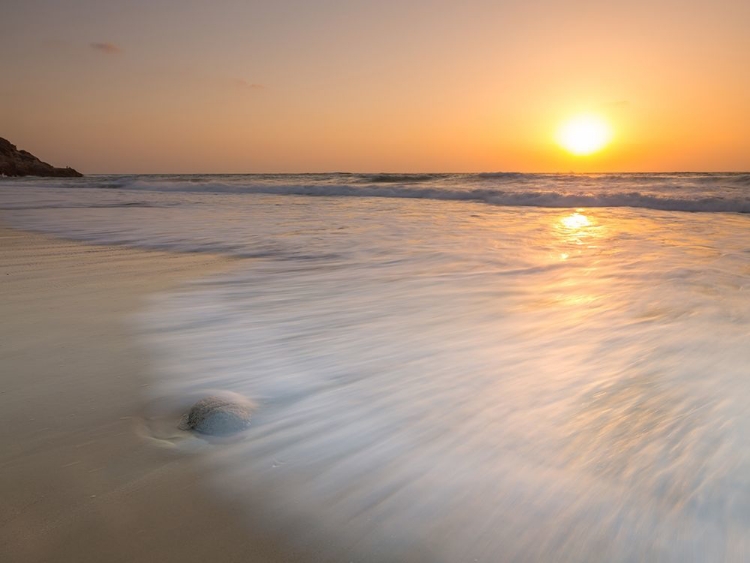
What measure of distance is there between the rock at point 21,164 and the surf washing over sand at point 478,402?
159ft

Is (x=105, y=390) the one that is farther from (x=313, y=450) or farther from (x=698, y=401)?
(x=698, y=401)

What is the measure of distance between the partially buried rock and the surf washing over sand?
0.06 metres

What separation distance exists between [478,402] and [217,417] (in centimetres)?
90

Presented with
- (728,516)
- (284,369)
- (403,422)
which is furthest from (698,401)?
(284,369)

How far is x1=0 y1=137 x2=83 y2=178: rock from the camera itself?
41.6 meters

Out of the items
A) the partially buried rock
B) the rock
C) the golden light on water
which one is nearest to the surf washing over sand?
the partially buried rock

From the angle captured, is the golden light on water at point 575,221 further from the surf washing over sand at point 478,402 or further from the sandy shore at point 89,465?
the sandy shore at point 89,465

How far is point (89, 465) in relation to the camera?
1353mm

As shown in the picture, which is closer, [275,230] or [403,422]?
[403,422]

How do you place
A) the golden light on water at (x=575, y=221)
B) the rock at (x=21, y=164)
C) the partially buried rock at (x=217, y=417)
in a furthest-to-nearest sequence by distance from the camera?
the rock at (x=21, y=164)
the golden light on water at (x=575, y=221)
the partially buried rock at (x=217, y=417)

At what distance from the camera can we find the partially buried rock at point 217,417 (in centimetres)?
155

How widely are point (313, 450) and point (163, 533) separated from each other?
0.47 metres

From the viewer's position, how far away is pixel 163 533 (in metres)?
1.12

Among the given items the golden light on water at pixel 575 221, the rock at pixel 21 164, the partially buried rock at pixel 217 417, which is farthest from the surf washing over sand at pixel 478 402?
the rock at pixel 21 164
